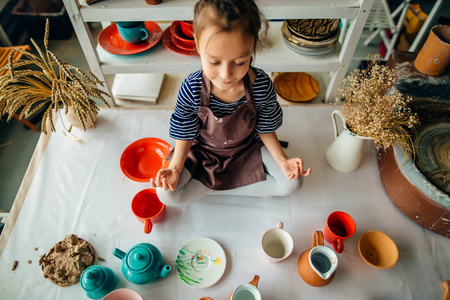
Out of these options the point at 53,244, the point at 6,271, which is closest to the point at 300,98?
the point at 53,244

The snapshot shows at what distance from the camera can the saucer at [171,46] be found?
4.88 feet

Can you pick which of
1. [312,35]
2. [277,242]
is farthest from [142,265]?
[312,35]

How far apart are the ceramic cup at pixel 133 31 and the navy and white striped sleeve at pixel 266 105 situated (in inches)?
28.4

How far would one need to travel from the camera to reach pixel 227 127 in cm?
113

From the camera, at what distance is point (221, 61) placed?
0.85 m

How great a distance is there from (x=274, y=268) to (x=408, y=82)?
1.01 m

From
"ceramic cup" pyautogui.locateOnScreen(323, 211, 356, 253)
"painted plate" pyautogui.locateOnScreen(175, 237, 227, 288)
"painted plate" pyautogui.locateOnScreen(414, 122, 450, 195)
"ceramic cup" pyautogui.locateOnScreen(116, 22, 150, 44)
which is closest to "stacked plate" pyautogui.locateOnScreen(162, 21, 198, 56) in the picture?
"ceramic cup" pyautogui.locateOnScreen(116, 22, 150, 44)

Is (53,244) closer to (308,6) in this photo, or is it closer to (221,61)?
(221,61)

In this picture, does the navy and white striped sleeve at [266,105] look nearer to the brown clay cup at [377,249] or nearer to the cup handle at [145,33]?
the brown clay cup at [377,249]

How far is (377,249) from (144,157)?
110 cm

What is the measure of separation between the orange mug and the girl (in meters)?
0.09

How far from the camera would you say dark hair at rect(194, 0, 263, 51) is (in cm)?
78

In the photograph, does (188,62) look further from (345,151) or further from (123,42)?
(345,151)

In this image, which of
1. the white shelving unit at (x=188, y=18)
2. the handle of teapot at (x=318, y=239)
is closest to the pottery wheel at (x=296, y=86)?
the white shelving unit at (x=188, y=18)
